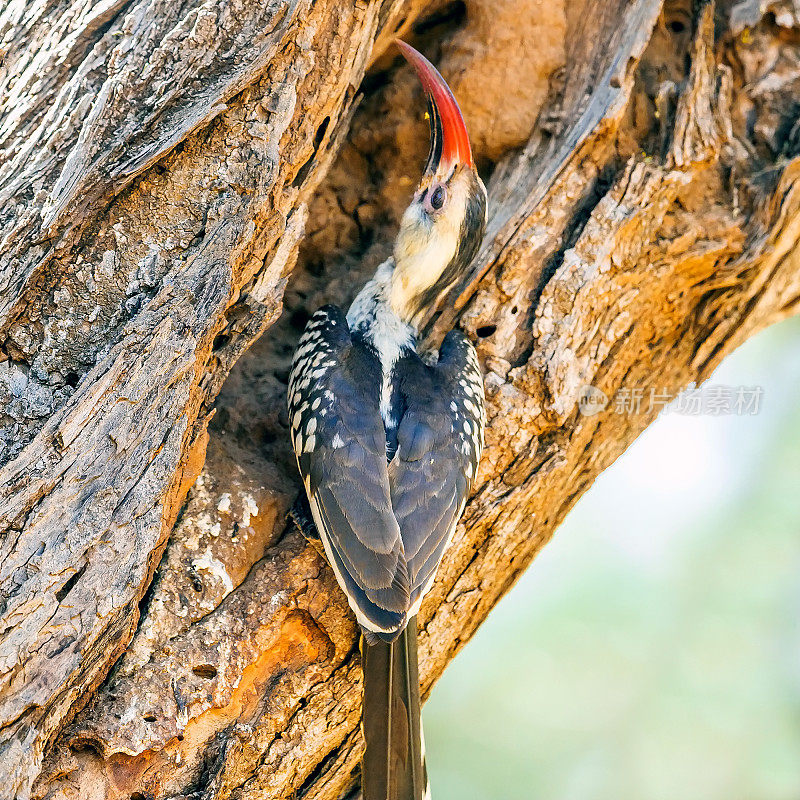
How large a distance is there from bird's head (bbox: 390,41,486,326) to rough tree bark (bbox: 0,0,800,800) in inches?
3.3

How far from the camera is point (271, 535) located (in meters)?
2.31

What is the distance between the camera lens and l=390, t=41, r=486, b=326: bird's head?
9.23ft

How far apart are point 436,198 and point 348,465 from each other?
3.52 ft

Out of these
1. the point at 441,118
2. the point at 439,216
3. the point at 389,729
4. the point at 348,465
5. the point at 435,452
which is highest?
the point at 441,118

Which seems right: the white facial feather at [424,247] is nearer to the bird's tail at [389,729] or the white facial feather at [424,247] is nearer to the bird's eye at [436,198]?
the bird's eye at [436,198]

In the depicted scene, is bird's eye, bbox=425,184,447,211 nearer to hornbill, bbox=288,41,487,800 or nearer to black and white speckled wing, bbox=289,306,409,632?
hornbill, bbox=288,41,487,800

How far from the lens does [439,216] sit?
9.30 feet

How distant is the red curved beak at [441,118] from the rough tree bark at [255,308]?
0.16 m

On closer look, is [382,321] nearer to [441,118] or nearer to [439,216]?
[439,216]

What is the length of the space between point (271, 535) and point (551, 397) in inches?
34.8

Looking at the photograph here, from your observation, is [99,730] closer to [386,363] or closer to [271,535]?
[271,535]

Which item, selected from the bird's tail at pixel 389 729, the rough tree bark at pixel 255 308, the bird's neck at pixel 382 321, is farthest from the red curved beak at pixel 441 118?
the bird's tail at pixel 389 729

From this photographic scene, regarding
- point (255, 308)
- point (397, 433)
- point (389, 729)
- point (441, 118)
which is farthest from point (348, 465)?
point (441, 118)

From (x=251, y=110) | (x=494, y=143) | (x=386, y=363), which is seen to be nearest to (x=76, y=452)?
(x=251, y=110)
